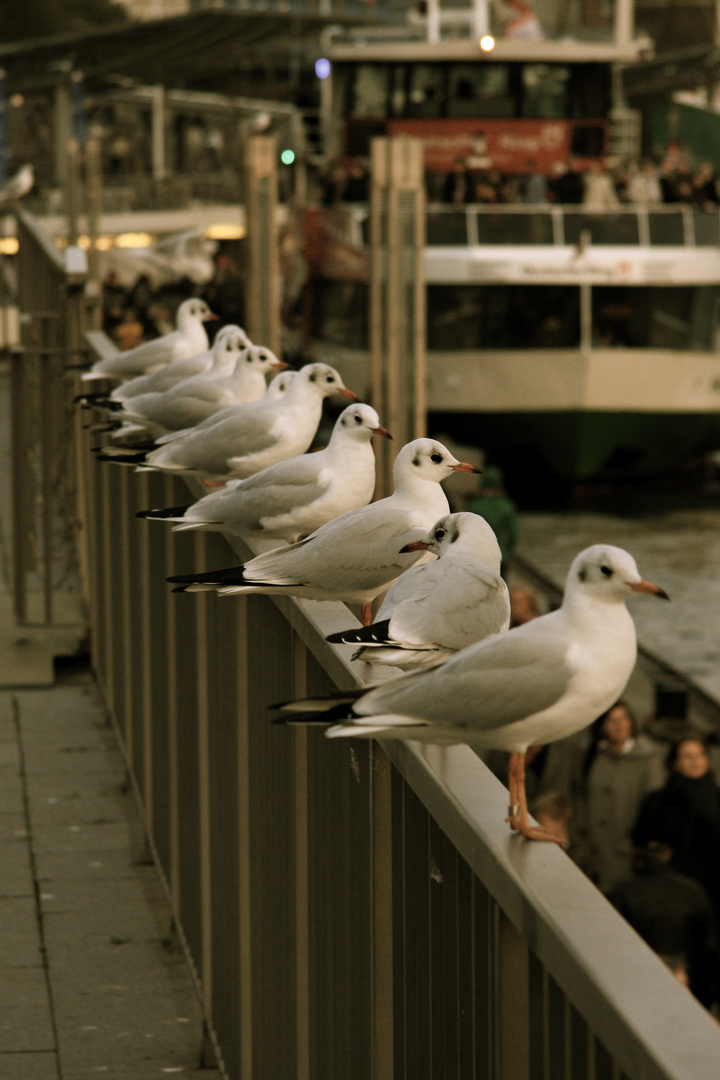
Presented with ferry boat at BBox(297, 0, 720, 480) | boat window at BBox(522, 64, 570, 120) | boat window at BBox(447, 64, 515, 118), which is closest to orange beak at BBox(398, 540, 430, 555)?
ferry boat at BBox(297, 0, 720, 480)

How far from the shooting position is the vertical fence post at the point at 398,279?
1497cm

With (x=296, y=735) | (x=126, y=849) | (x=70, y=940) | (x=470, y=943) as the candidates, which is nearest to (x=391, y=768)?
(x=470, y=943)

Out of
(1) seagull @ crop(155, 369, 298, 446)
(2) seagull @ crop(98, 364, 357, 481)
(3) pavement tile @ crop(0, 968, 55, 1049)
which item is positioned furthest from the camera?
(1) seagull @ crop(155, 369, 298, 446)

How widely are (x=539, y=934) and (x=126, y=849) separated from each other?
3509mm

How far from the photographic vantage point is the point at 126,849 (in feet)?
16.8

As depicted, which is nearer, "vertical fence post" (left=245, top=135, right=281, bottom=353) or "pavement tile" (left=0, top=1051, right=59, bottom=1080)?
"pavement tile" (left=0, top=1051, right=59, bottom=1080)

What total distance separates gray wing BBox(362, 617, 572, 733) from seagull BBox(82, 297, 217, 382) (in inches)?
172

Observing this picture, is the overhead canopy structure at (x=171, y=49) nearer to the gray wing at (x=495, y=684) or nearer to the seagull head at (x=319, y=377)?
the seagull head at (x=319, y=377)

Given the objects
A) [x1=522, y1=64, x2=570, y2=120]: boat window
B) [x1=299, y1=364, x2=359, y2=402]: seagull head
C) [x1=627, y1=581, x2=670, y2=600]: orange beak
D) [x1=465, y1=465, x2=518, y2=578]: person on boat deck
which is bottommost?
[x1=465, y1=465, x2=518, y2=578]: person on boat deck

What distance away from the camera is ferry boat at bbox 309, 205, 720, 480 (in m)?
26.8

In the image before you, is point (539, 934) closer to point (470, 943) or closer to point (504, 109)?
point (470, 943)

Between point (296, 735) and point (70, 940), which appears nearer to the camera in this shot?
point (296, 735)

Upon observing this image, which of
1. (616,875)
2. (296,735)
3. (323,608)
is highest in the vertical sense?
(323,608)

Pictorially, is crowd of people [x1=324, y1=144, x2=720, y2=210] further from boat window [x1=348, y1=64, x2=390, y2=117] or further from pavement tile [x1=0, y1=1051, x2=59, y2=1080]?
pavement tile [x1=0, y1=1051, x2=59, y2=1080]
